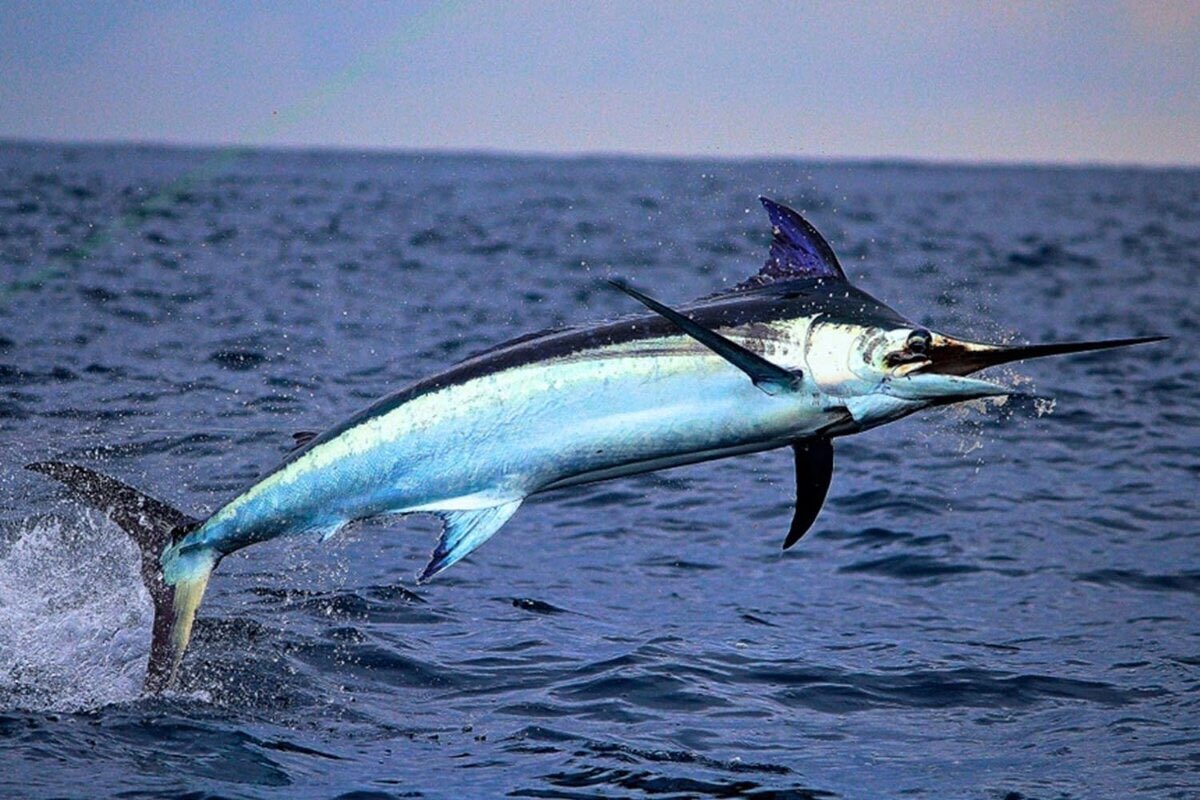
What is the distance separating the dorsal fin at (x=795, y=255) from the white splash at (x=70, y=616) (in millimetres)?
3716

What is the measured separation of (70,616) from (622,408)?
4.35 m

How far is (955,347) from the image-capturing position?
18.6ft

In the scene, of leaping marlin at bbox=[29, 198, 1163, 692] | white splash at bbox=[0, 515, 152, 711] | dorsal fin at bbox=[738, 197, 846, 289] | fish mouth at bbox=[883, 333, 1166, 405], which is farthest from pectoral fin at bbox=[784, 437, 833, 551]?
white splash at bbox=[0, 515, 152, 711]

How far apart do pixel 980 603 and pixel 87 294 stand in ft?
53.3

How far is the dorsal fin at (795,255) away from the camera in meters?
6.23

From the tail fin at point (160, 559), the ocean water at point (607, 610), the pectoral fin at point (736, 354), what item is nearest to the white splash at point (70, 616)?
the ocean water at point (607, 610)

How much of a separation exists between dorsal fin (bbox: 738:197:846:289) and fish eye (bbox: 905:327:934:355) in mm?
587

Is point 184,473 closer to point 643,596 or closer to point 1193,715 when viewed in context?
point 643,596

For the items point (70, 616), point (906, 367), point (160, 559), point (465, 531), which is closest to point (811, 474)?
point (906, 367)

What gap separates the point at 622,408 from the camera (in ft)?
19.2

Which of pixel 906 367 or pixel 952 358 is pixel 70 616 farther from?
pixel 952 358

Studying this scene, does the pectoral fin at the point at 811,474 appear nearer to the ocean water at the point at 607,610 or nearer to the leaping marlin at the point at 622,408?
the leaping marlin at the point at 622,408

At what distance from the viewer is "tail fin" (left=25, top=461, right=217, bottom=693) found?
6.43 metres

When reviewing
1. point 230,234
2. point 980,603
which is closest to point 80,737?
point 980,603
